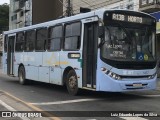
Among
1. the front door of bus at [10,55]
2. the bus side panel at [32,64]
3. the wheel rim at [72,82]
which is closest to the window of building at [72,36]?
the wheel rim at [72,82]

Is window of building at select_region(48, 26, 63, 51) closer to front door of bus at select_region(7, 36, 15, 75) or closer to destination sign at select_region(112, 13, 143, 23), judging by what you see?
destination sign at select_region(112, 13, 143, 23)

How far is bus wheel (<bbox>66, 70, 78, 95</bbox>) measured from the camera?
14718 millimetres

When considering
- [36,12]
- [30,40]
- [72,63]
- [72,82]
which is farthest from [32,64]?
[36,12]

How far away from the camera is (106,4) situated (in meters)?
37.1

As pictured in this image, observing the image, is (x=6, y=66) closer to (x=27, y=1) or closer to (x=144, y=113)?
(x=144, y=113)

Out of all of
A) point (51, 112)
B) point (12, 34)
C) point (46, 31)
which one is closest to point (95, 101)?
point (51, 112)

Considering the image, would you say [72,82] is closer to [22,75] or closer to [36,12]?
[22,75]

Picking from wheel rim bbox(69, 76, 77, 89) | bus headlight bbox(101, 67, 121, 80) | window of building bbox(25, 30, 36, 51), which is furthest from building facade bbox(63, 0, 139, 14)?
bus headlight bbox(101, 67, 121, 80)

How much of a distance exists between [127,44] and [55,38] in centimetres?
418

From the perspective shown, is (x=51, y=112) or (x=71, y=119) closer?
(x=71, y=119)

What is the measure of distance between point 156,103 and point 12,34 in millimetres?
11904

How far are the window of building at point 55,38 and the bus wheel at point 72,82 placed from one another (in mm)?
1563

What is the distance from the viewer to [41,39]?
1805 centimetres

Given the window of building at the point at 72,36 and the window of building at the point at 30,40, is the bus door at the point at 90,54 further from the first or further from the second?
the window of building at the point at 30,40
